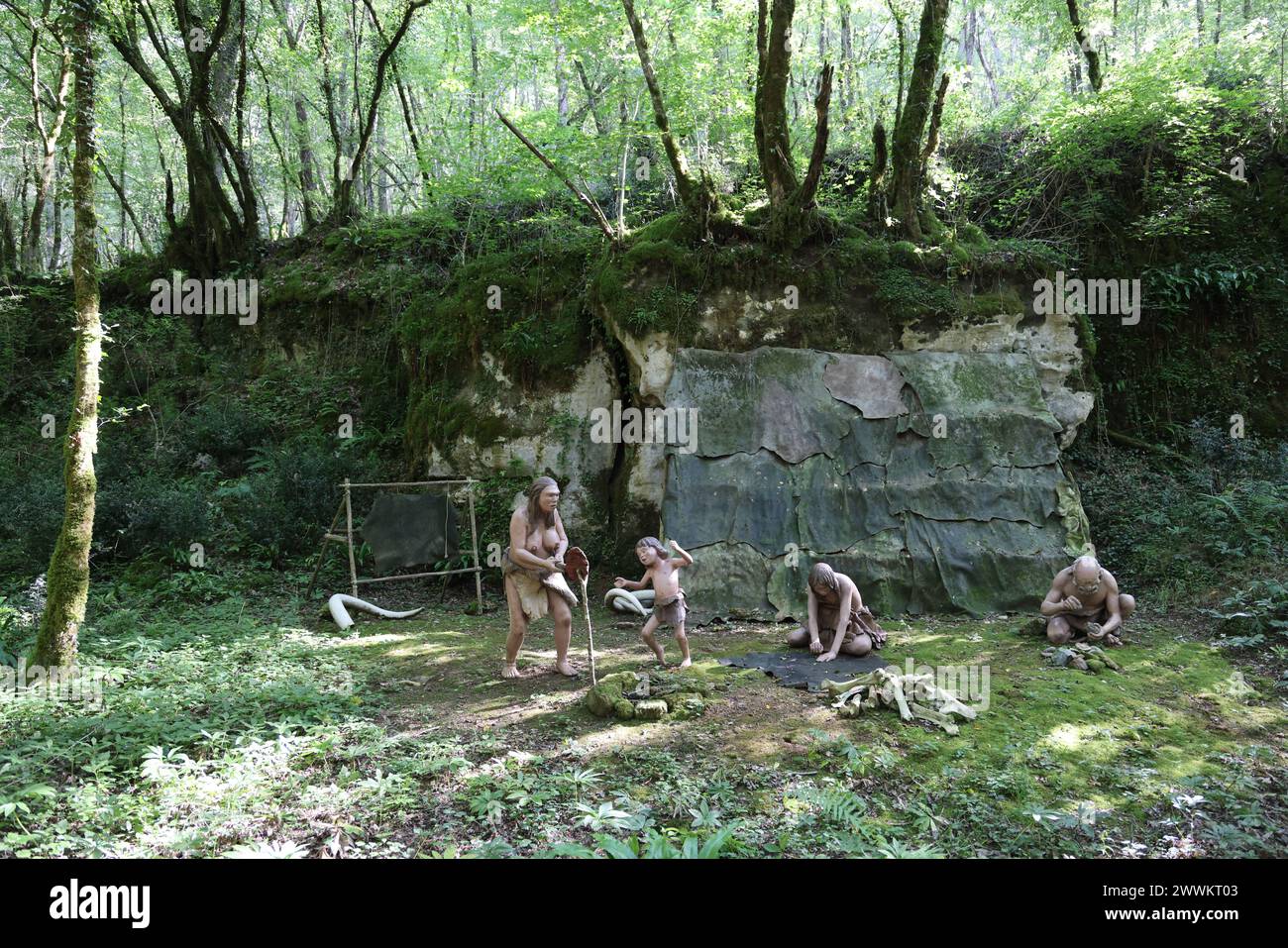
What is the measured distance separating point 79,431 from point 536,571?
3349mm

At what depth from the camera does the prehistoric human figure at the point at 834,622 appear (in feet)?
20.1

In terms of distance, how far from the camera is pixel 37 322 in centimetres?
1383

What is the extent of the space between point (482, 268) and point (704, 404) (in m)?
4.00

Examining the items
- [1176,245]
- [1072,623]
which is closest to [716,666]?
[1072,623]

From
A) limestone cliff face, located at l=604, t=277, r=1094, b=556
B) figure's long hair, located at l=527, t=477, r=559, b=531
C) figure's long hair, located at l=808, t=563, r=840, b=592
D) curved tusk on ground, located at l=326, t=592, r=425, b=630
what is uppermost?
limestone cliff face, located at l=604, t=277, r=1094, b=556

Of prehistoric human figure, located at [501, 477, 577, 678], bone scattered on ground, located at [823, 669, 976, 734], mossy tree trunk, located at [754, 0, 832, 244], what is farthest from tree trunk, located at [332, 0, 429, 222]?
bone scattered on ground, located at [823, 669, 976, 734]

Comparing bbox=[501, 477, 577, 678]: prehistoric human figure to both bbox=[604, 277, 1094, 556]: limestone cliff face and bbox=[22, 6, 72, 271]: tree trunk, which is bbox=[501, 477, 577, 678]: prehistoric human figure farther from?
bbox=[22, 6, 72, 271]: tree trunk

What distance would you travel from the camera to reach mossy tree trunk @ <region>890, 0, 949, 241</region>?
28.7ft

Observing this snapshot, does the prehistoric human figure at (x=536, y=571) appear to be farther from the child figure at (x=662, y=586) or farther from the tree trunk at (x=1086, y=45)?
the tree trunk at (x=1086, y=45)

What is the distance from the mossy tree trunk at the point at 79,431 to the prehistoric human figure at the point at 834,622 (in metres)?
5.46

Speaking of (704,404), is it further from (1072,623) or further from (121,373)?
(121,373)

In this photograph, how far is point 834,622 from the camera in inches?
253

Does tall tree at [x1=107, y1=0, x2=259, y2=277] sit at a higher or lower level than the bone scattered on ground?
higher

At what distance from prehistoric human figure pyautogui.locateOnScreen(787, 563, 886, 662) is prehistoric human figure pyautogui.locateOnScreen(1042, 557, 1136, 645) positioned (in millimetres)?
1550
